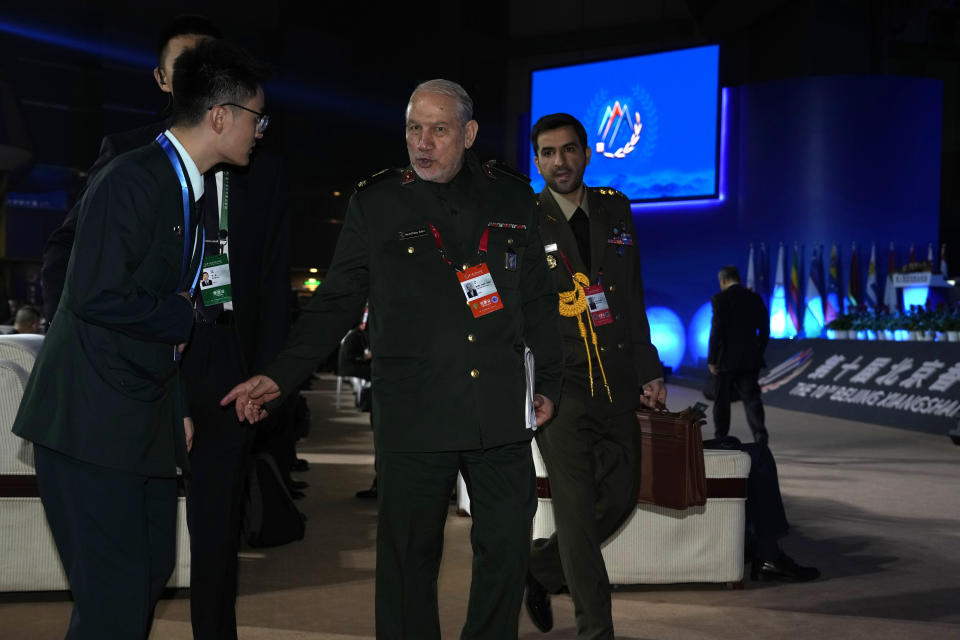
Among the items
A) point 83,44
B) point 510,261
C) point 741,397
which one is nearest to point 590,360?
point 510,261

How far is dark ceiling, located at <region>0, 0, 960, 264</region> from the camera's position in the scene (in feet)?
70.0

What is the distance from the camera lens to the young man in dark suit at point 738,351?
343 inches

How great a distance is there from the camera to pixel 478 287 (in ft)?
7.86

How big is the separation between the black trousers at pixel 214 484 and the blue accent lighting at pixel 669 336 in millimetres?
18417

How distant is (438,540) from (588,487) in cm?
80

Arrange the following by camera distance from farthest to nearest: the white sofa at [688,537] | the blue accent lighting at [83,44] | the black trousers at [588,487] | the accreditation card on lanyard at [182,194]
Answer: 1. the blue accent lighting at [83,44]
2. the white sofa at [688,537]
3. the black trousers at [588,487]
4. the accreditation card on lanyard at [182,194]

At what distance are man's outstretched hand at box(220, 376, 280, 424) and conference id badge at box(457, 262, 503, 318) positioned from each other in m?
0.50

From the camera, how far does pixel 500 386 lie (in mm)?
2410

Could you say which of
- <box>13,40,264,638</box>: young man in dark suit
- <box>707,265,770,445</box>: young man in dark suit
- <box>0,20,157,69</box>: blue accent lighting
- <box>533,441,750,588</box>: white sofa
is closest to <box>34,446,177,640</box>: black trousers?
<box>13,40,264,638</box>: young man in dark suit

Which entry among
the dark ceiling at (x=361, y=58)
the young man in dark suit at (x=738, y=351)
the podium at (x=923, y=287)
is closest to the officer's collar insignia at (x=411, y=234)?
the young man in dark suit at (x=738, y=351)

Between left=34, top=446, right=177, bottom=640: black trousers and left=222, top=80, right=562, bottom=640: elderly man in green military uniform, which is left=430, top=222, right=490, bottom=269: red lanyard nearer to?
left=222, top=80, right=562, bottom=640: elderly man in green military uniform

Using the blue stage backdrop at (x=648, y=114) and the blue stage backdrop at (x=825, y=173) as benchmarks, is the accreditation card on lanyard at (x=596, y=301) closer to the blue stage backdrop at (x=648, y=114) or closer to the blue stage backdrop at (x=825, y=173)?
the blue stage backdrop at (x=825, y=173)

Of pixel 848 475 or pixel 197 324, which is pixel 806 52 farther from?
pixel 197 324

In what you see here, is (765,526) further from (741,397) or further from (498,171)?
(741,397)
